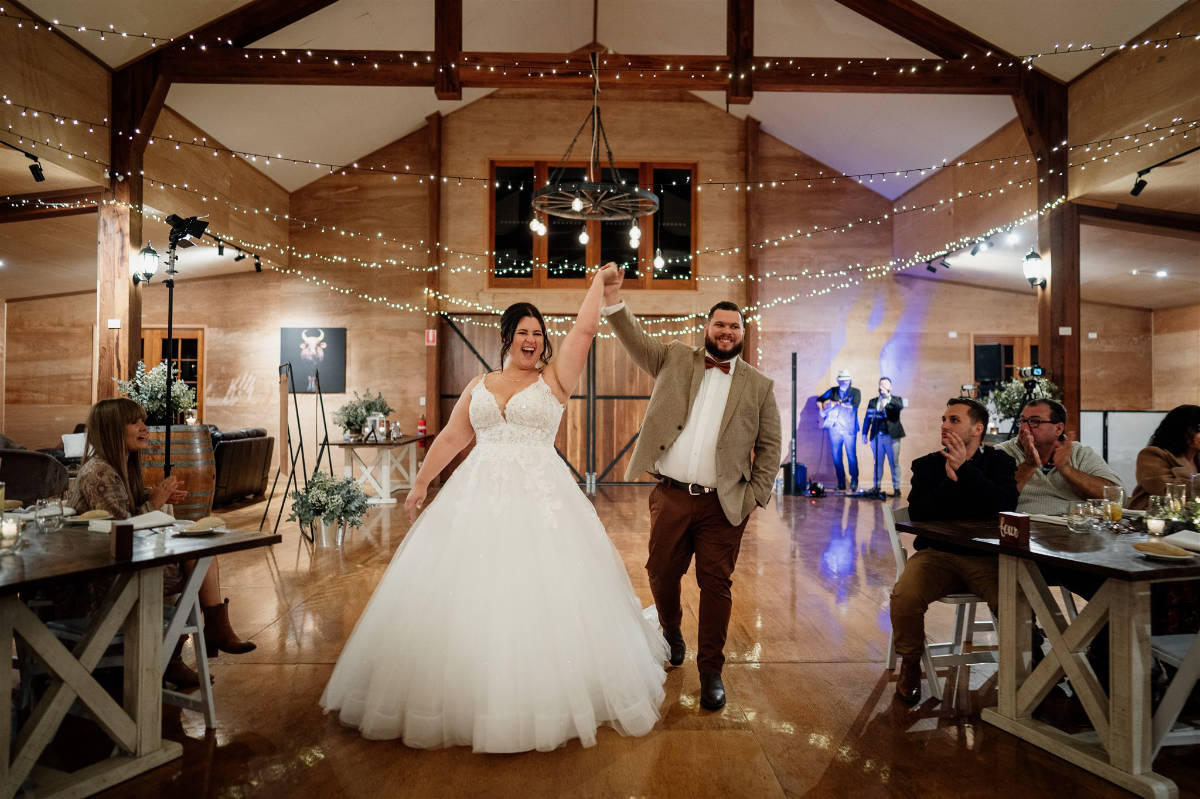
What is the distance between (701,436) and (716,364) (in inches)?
12.0

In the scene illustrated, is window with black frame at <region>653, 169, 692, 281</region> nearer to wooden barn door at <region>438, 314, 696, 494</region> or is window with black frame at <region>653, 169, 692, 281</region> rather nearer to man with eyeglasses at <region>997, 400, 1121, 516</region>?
wooden barn door at <region>438, 314, 696, 494</region>

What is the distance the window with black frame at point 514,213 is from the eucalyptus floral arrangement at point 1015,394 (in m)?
6.23

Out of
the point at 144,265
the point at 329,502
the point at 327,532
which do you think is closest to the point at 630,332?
the point at 329,502

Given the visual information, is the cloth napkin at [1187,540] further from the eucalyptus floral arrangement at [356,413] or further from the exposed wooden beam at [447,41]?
the eucalyptus floral arrangement at [356,413]

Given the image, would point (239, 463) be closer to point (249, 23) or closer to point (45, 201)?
point (45, 201)

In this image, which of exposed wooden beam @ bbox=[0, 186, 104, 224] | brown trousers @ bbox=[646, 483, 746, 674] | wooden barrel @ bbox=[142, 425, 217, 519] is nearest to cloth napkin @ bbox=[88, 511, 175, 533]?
brown trousers @ bbox=[646, 483, 746, 674]

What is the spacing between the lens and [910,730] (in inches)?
103

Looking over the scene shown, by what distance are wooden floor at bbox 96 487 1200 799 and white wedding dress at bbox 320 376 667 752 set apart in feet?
0.35

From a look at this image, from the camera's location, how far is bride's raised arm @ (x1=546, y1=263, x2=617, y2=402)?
2.70m

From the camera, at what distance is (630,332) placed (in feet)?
9.82

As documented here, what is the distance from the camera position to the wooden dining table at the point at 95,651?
2025 millimetres

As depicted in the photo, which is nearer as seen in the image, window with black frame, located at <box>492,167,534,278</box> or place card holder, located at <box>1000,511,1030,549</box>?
place card holder, located at <box>1000,511,1030,549</box>

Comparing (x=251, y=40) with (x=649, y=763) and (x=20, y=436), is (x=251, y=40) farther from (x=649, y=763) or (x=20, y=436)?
(x=649, y=763)

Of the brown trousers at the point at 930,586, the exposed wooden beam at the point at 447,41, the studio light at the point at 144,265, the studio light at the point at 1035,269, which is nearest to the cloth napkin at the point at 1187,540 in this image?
the brown trousers at the point at 930,586
